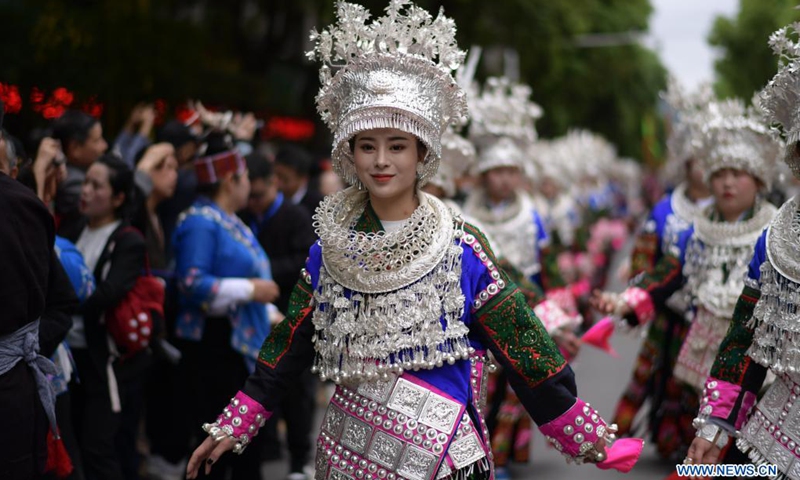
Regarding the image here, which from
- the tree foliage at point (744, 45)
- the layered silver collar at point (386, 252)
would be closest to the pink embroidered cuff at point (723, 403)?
the layered silver collar at point (386, 252)

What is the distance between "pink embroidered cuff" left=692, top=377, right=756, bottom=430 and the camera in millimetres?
4254

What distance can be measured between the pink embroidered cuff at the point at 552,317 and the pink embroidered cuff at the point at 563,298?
3.21 feet

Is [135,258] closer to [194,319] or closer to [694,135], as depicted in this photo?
[194,319]

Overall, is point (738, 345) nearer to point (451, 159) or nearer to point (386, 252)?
point (386, 252)

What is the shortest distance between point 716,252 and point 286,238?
2659mm

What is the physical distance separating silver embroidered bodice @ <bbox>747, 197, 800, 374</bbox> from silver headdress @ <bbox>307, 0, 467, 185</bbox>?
4.16ft

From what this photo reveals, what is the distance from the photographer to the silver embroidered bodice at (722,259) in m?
6.56

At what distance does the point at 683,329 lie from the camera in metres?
7.84

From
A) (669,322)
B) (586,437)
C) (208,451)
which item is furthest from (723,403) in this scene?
(669,322)

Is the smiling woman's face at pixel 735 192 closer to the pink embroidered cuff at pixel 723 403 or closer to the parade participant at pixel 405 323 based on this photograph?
the pink embroidered cuff at pixel 723 403

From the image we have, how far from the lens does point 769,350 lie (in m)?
4.17

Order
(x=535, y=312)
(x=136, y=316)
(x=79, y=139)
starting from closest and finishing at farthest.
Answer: (x=136, y=316), (x=535, y=312), (x=79, y=139)

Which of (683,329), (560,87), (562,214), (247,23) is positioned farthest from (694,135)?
(560,87)

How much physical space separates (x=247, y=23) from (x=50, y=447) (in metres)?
14.2
